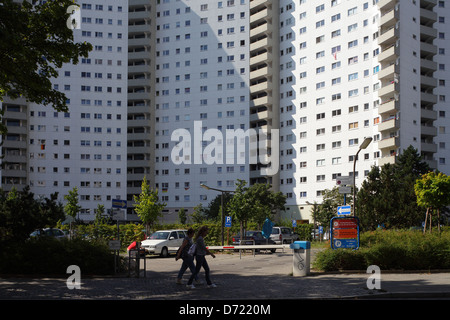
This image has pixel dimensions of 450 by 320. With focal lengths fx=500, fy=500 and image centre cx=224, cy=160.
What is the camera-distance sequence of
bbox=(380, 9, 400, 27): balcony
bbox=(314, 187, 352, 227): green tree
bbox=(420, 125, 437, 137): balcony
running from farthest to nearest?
1. bbox=(420, 125, 437, 137): balcony
2. bbox=(380, 9, 400, 27): balcony
3. bbox=(314, 187, 352, 227): green tree

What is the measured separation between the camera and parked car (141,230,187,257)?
101ft

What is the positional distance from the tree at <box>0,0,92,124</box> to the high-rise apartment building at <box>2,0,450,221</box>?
65.9 m

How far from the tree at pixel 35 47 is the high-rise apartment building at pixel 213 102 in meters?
65.9

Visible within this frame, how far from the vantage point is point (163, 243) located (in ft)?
103

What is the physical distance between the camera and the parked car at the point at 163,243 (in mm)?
30922

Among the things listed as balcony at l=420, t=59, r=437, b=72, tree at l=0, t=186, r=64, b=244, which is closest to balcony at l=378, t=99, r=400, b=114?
balcony at l=420, t=59, r=437, b=72

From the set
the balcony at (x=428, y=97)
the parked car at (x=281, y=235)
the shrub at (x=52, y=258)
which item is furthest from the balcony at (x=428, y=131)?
the shrub at (x=52, y=258)

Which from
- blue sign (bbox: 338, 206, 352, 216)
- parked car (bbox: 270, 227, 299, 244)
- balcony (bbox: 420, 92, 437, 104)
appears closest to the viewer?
blue sign (bbox: 338, 206, 352, 216)

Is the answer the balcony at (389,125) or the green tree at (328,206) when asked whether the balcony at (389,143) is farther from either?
the green tree at (328,206)

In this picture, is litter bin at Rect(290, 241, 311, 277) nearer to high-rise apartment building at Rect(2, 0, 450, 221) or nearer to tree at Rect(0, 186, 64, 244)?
tree at Rect(0, 186, 64, 244)

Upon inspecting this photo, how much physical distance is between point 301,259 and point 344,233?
89.8 inches

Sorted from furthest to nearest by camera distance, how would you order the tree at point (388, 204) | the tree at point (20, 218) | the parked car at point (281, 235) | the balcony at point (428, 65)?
the balcony at point (428, 65) < the tree at point (388, 204) < the parked car at point (281, 235) < the tree at point (20, 218)
